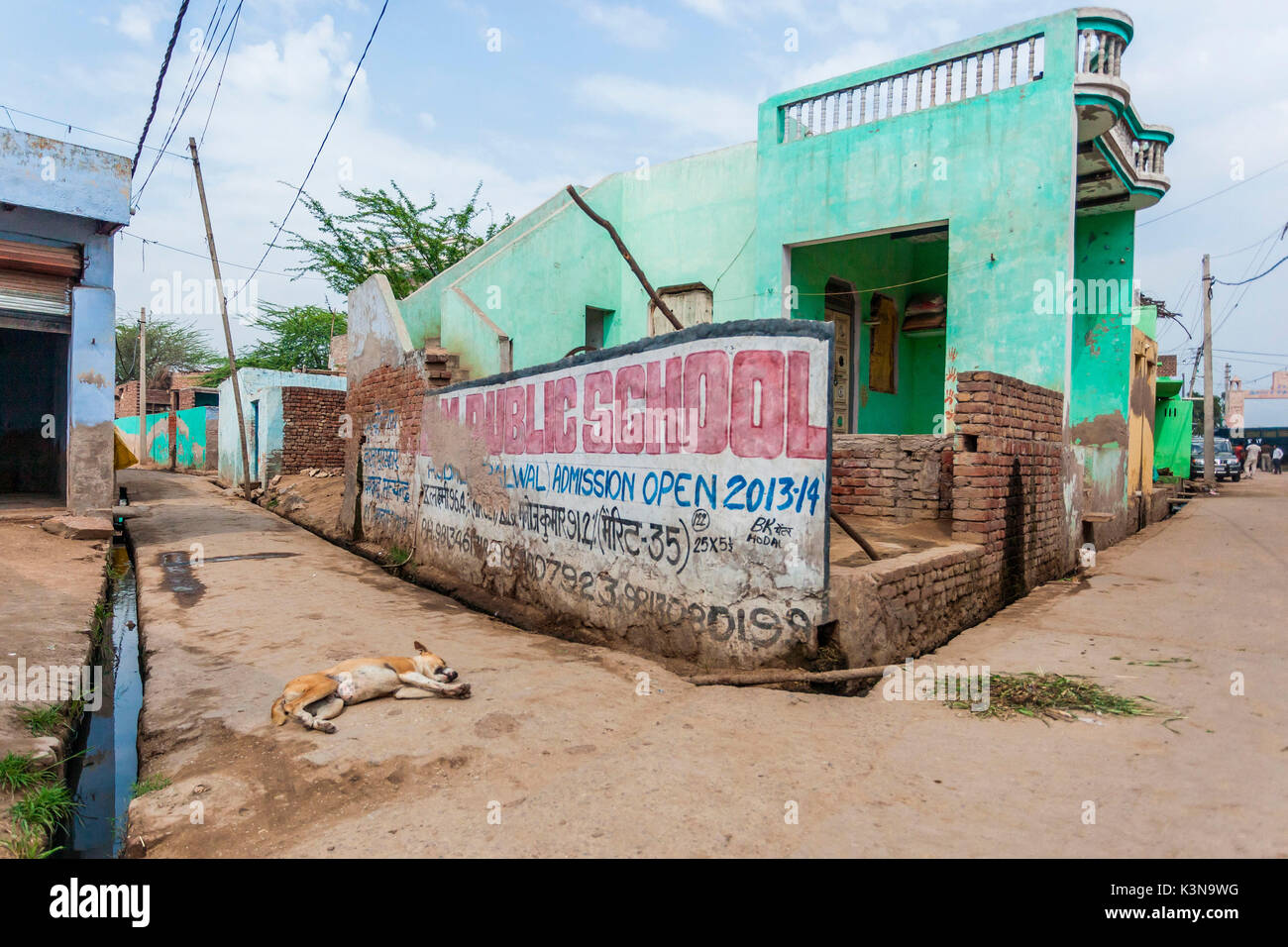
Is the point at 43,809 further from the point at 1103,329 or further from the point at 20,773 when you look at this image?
the point at 1103,329

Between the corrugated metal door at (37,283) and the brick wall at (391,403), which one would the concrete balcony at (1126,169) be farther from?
the corrugated metal door at (37,283)

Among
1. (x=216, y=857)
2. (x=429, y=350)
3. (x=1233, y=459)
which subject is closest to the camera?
(x=216, y=857)

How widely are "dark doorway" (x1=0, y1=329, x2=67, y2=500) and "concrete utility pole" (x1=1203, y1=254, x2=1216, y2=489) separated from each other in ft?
99.0

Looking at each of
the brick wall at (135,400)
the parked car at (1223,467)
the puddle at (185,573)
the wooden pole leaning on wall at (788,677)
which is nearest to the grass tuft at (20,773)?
the wooden pole leaning on wall at (788,677)

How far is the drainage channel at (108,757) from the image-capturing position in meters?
3.27

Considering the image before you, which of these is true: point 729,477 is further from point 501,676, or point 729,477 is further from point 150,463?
point 150,463

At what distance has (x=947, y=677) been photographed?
440 cm

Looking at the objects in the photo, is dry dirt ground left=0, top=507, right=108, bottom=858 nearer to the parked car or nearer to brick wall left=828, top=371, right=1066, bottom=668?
brick wall left=828, top=371, right=1066, bottom=668

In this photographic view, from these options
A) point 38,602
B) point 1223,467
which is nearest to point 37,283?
point 38,602

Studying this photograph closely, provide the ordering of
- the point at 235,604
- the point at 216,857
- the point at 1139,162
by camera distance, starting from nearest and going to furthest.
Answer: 1. the point at 216,857
2. the point at 235,604
3. the point at 1139,162

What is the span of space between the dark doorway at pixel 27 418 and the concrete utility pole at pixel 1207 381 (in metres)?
30.2

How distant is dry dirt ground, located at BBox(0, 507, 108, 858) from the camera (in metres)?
3.73
